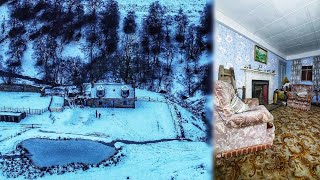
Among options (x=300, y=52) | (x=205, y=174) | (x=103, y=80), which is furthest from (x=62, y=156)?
(x=300, y=52)

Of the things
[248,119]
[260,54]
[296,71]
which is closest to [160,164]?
[248,119]

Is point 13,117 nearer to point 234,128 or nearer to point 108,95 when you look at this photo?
point 108,95

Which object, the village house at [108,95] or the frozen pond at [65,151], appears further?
the village house at [108,95]

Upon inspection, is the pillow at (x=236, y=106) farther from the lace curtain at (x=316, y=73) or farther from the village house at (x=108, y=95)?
the lace curtain at (x=316, y=73)

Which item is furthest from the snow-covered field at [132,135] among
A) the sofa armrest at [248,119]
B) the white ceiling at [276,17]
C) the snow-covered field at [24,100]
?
the white ceiling at [276,17]

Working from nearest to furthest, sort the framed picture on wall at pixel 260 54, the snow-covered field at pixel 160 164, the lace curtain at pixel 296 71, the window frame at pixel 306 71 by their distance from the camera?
the snow-covered field at pixel 160 164
the framed picture on wall at pixel 260 54
the window frame at pixel 306 71
the lace curtain at pixel 296 71

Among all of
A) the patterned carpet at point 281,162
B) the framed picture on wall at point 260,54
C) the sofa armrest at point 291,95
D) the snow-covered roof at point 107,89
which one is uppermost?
the framed picture on wall at point 260,54
